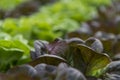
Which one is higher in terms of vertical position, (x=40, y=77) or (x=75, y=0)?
(x=75, y=0)

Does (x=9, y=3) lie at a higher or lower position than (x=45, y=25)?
higher

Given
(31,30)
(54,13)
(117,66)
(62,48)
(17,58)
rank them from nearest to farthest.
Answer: (117,66) → (62,48) → (17,58) → (31,30) → (54,13)

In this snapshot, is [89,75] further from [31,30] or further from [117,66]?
[31,30]

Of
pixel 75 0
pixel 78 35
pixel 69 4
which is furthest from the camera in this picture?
pixel 75 0

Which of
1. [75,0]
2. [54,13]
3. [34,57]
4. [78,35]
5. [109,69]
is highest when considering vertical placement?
[75,0]

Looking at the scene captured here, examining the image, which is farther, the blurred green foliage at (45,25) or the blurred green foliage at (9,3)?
the blurred green foliage at (9,3)

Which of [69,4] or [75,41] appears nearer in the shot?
[75,41]

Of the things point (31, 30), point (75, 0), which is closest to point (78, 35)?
point (31, 30)

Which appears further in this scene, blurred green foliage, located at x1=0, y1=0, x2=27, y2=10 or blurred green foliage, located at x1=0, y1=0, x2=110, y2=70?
blurred green foliage, located at x1=0, y1=0, x2=27, y2=10

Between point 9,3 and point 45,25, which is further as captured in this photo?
point 9,3

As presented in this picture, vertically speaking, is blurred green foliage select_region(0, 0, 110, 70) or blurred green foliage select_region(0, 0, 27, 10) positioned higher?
blurred green foliage select_region(0, 0, 27, 10)

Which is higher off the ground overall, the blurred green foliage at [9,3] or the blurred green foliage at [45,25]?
the blurred green foliage at [9,3]
